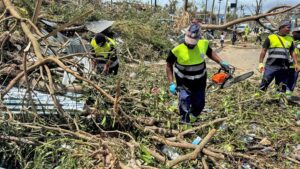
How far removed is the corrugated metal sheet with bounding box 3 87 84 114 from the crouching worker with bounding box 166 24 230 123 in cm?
102

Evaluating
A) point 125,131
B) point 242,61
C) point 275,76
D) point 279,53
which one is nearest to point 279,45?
point 279,53

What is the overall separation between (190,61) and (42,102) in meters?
1.58

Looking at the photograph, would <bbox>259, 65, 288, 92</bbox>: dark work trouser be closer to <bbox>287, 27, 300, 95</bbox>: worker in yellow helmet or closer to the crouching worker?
<bbox>287, 27, 300, 95</bbox>: worker in yellow helmet

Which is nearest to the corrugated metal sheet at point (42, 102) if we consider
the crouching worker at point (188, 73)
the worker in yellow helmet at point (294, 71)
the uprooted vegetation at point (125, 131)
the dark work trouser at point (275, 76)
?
the uprooted vegetation at point (125, 131)

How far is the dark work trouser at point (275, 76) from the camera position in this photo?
558 centimetres

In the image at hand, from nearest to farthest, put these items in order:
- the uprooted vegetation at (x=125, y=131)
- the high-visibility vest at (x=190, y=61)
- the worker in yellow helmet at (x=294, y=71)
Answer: the uprooted vegetation at (x=125, y=131) → the high-visibility vest at (x=190, y=61) → the worker in yellow helmet at (x=294, y=71)

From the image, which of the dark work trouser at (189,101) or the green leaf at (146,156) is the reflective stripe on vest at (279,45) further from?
the green leaf at (146,156)

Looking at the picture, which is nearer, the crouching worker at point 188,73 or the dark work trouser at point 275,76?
the crouching worker at point 188,73

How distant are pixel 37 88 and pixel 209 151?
1.93m

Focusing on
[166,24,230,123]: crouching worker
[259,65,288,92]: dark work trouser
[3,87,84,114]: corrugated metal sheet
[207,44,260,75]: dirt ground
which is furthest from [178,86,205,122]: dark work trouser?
[207,44,260,75]: dirt ground

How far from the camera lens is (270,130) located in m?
4.27

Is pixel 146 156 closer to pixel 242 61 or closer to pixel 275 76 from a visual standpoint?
pixel 275 76

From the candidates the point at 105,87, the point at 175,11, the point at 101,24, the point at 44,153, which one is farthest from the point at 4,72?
the point at 175,11

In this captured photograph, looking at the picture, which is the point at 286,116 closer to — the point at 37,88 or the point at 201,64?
the point at 201,64
